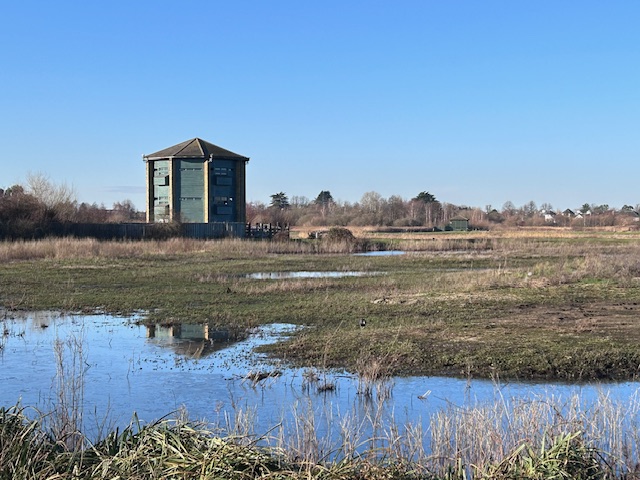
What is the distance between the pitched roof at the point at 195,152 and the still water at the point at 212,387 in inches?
1995

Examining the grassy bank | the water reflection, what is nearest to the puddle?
the grassy bank

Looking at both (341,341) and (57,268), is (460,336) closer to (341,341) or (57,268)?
(341,341)

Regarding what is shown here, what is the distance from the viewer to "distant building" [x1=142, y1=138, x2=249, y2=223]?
221 feet

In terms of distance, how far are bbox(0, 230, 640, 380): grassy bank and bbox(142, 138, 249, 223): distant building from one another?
21.4 metres

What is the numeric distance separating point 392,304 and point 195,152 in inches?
1885

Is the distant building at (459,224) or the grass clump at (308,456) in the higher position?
the distant building at (459,224)

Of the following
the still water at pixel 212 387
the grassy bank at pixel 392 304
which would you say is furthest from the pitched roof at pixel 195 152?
the still water at pixel 212 387

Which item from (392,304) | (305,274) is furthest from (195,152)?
(392,304)

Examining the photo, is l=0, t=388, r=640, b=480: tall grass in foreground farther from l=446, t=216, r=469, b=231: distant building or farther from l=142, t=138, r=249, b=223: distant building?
l=446, t=216, r=469, b=231: distant building

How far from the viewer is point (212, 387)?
41.6 feet

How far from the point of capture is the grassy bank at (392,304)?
14477 mm

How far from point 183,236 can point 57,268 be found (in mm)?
23435

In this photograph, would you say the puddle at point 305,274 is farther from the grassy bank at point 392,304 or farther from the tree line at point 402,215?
the tree line at point 402,215

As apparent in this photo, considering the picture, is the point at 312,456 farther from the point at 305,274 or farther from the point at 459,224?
the point at 459,224
